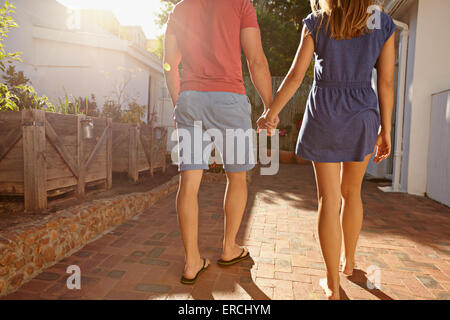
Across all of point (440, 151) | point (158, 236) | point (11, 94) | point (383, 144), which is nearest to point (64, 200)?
point (158, 236)

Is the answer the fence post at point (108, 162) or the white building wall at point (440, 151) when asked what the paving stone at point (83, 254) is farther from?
the white building wall at point (440, 151)

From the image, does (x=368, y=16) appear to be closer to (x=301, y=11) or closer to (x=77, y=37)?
(x=77, y=37)

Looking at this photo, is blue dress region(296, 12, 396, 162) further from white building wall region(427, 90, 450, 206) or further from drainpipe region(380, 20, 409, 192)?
drainpipe region(380, 20, 409, 192)

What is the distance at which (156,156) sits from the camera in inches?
242

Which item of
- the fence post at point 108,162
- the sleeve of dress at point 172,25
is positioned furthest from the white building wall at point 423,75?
the fence post at point 108,162

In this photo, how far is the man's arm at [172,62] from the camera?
2.07m

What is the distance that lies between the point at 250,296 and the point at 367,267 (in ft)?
3.26

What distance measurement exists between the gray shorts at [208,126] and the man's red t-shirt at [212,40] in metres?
0.07

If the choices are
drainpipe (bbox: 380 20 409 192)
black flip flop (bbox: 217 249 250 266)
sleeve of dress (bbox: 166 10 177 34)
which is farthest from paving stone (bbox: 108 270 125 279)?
drainpipe (bbox: 380 20 409 192)

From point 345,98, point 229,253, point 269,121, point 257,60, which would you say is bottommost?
point 229,253

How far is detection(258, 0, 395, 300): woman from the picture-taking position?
1635mm

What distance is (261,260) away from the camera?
7.82 feet

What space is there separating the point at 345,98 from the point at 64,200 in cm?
296

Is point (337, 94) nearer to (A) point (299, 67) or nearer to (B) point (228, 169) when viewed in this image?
(A) point (299, 67)
